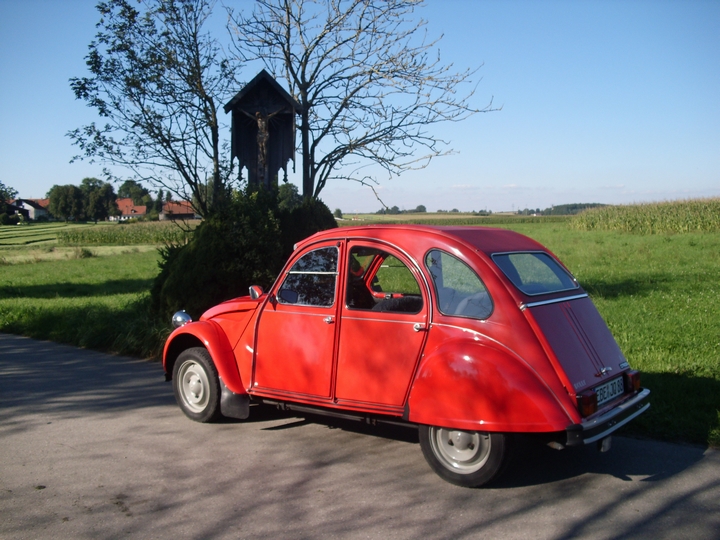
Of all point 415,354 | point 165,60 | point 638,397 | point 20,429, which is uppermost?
point 165,60

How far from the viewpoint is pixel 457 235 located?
5.04 m

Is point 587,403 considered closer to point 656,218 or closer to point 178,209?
point 178,209

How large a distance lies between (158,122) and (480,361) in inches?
303

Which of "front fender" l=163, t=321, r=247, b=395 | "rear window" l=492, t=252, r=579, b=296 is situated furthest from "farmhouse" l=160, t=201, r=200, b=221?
"rear window" l=492, t=252, r=579, b=296

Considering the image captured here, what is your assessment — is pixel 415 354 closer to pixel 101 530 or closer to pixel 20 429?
pixel 101 530

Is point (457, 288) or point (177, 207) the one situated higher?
point (177, 207)

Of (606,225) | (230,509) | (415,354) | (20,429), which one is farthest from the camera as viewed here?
(606,225)

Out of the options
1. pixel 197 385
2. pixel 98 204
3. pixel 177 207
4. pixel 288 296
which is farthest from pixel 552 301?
pixel 98 204

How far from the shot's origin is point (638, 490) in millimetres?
4508

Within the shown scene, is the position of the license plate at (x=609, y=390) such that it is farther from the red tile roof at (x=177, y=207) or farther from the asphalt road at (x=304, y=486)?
the red tile roof at (x=177, y=207)

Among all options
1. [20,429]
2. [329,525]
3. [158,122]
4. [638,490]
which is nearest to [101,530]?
[329,525]

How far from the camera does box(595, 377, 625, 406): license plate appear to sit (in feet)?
15.2

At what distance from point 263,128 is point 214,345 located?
456cm

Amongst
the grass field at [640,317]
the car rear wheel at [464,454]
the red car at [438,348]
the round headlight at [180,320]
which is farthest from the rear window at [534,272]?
the round headlight at [180,320]
